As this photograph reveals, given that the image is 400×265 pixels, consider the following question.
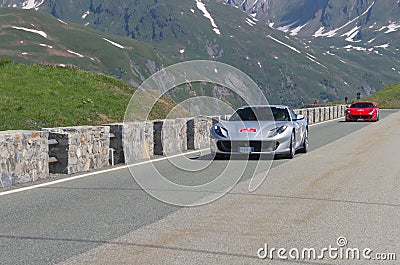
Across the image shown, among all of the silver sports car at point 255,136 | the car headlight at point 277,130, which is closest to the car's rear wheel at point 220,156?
the silver sports car at point 255,136

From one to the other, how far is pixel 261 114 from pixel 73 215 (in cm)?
975

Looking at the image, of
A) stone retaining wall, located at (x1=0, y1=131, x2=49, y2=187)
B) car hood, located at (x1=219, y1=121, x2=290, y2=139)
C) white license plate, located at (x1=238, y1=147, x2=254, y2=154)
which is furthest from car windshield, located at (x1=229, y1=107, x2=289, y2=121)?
stone retaining wall, located at (x1=0, y1=131, x2=49, y2=187)

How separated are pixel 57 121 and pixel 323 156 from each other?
1579 cm

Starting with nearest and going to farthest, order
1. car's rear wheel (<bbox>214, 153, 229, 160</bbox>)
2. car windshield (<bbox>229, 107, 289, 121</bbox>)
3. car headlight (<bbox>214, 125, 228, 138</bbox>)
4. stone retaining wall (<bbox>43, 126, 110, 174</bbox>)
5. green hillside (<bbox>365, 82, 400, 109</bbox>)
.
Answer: stone retaining wall (<bbox>43, 126, 110, 174</bbox>) → car headlight (<bbox>214, 125, 228, 138</bbox>) → car's rear wheel (<bbox>214, 153, 229, 160</bbox>) → car windshield (<bbox>229, 107, 289, 121</bbox>) → green hillside (<bbox>365, 82, 400, 109</bbox>)

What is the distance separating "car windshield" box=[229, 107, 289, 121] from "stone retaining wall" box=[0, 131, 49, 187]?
20.3ft

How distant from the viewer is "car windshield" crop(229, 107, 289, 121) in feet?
55.8

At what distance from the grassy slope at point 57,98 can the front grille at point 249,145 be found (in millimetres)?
12607

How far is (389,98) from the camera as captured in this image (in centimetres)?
10138

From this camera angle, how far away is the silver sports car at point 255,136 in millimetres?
15758

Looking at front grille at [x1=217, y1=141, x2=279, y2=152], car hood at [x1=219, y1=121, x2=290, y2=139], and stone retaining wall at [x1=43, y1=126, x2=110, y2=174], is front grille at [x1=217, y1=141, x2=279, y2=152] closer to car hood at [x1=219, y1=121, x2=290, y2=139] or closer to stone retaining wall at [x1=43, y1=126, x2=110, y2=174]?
car hood at [x1=219, y1=121, x2=290, y2=139]

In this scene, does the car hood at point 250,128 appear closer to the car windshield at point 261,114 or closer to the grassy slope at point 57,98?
the car windshield at point 261,114

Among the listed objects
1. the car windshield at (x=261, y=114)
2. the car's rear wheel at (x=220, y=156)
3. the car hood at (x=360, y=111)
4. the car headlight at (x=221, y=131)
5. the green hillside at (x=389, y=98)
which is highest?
the green hillside at (x=389, y=98)

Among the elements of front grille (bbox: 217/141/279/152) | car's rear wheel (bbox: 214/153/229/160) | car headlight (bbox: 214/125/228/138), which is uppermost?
car headlight (bbox: 214/125/228/138)

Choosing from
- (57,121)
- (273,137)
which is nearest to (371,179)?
(273,137)
